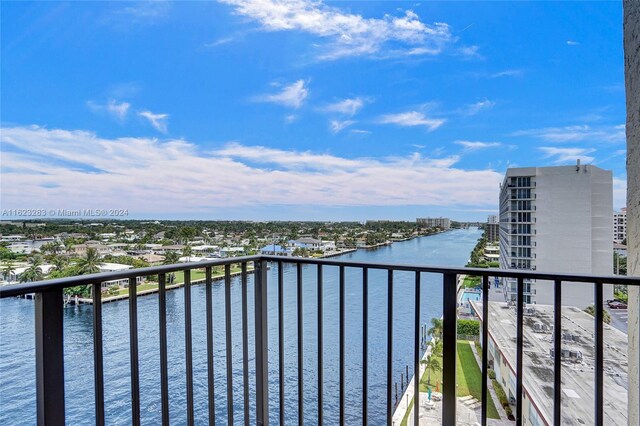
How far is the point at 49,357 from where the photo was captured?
1165 mm

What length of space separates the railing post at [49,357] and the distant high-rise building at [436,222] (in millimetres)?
6243

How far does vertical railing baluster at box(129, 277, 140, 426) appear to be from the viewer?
55.7 inches

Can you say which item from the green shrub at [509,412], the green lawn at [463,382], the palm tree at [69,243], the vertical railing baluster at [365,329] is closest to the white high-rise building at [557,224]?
the green lawn at [463,382]

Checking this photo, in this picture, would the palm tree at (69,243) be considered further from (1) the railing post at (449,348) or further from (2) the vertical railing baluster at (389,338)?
(1) the railing post at (449,348)

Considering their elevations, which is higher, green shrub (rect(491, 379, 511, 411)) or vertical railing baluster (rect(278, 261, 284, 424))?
vertical railing baluster (rect(278, 261, 284, 424))

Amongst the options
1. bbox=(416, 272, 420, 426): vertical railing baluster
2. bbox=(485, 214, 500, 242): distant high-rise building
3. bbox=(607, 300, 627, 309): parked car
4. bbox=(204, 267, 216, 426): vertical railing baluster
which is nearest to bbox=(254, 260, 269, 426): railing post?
bbox=(204, 267, 216, 426): vertical railing baluster

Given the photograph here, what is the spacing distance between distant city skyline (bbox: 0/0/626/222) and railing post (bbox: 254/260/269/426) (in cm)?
410

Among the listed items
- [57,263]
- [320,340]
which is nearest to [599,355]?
[320,340]

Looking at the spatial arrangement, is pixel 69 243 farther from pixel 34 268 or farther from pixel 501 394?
pixel 501 394

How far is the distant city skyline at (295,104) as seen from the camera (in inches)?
228

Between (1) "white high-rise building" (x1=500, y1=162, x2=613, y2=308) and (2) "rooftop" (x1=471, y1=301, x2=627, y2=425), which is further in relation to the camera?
(1) "white high-rise building" (x1=500, y1=162, x2=613, y2=308)

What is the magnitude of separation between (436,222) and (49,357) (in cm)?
672

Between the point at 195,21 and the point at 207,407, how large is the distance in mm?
6435

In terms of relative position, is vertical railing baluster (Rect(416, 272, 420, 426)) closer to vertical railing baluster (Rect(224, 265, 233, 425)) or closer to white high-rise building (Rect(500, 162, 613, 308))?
white high-rise building (Rect(500, 162, 613, 308))
